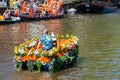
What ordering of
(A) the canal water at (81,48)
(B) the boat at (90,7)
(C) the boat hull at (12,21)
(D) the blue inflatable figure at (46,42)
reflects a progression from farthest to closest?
(B) the boat at (90,7), (C) the boat hull at (12,21), (D) the blue inflatable figure at (46,42), (A) the canal water at (81,48)

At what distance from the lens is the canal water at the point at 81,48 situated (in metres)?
17.0

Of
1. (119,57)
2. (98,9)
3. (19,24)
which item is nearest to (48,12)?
(19,24)

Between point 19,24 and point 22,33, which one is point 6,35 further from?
point 19,24

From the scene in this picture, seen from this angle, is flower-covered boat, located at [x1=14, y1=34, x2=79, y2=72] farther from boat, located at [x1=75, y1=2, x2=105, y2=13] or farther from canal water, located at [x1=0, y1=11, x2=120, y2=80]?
boat, located at [x1=75, y1=2, x2=105, y2=13]

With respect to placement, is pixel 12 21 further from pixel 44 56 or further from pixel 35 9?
pixel 44 56

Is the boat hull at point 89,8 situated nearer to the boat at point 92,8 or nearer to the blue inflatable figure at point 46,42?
the boat at point 92,8

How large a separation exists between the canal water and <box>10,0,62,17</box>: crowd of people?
5.12ft

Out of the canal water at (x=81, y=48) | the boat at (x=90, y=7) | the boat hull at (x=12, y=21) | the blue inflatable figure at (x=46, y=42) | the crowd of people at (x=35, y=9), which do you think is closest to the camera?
the canal water at (x=81, y=48)

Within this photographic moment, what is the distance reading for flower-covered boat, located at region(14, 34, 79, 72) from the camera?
1705 cm

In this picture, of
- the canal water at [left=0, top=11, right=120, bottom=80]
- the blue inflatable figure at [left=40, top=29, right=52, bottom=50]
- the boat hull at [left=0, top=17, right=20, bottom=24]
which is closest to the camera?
the canal water at [left=0, top=11, right=120, bottom=80]

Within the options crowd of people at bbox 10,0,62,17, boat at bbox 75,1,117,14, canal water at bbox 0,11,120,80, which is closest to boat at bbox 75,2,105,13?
boat at bbox 75,1,117,14

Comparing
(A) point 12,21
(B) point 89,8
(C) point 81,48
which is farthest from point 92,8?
(C) point 81,48

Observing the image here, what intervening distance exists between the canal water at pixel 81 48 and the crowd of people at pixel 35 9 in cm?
156

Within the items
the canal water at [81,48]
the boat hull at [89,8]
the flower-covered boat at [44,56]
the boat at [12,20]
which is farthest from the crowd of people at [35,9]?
the flower-covered boat at [44,56]
